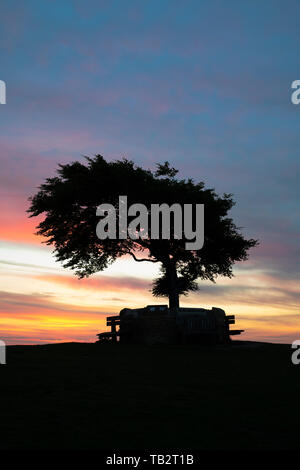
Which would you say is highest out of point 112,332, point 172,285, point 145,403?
point 172,285

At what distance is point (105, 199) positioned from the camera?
47.3 m

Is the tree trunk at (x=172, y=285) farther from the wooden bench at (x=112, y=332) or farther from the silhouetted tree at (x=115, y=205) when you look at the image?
the wooden bench at (x=112, y=332)

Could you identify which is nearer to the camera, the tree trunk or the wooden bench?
the wooden bench

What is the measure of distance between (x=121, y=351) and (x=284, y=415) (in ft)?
52.0

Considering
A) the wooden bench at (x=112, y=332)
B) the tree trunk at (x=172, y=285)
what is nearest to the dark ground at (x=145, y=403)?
the wooden bench at (x=112, y=332)

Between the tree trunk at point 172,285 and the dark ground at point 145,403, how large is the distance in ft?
64.3

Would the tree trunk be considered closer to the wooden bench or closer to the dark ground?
the wooden bench

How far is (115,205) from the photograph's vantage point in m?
47.4

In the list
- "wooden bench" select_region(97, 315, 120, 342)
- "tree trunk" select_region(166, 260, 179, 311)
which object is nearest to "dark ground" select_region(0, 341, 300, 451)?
"wooden bench" select_region(97, 315, 120, 342)

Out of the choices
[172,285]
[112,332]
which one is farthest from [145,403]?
[172,285]

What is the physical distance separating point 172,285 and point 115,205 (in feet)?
26.8

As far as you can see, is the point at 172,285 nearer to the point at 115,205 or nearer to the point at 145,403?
the point at 115,205

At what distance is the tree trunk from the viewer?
152 feet
